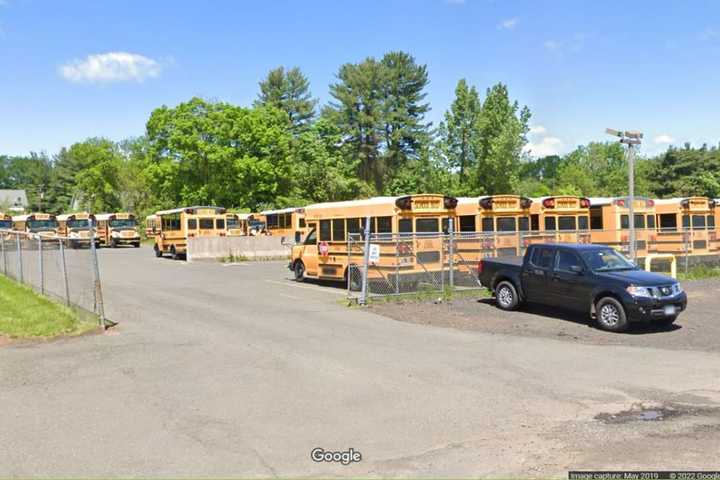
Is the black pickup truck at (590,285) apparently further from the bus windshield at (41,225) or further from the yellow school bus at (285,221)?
the bus windshield at (41,225)

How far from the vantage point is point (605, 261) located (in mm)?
13797

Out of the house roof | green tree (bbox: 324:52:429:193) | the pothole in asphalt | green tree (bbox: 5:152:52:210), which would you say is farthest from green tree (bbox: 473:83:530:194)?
the house roof

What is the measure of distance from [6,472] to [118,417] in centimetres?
164

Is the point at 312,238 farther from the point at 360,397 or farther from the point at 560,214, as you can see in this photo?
the point at 360,397

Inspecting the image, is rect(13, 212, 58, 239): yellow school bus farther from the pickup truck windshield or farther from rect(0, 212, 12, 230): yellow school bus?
the pickup truck windshield

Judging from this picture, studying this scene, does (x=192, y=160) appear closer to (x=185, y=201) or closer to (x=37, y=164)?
(x=185, y=201)

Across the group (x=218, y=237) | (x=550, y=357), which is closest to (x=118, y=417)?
(x=550, y=357)

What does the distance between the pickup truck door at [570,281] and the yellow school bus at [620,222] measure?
30.0 feet

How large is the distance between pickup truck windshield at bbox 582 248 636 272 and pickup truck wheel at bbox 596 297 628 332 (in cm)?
82

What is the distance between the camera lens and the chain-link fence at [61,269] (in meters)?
13.2

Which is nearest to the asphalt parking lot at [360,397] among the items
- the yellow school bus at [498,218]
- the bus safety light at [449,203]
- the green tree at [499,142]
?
the yellow school bus at [498,218]

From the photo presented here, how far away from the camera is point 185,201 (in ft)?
188

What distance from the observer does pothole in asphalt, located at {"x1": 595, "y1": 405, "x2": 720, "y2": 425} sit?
22.8 ft

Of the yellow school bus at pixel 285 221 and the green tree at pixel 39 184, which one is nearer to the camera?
the yellow school bus at pixel 285 221
